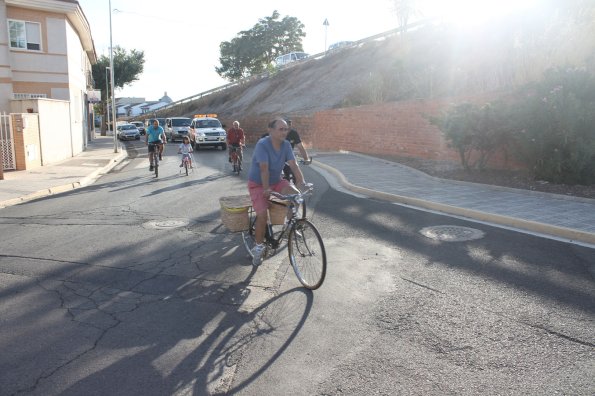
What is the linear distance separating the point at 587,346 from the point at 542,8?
20601 mm

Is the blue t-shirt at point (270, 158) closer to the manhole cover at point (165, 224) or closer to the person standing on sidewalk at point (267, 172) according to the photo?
the person standing on sidewalk at point (267, 172)

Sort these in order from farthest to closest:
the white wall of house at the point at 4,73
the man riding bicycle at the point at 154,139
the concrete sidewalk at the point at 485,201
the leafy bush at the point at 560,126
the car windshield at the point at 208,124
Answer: the car windshield at the point at 208,124
the white wall of house at the point at 4,73
the man riding bicycle at the point at 154,139
the leafy bush at the point at 560,126
the concrete sidewalk at the point at 485,201

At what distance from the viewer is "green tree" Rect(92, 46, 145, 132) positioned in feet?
203

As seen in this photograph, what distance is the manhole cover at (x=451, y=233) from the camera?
7762 millimetres

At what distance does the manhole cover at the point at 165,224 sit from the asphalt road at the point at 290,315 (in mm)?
210

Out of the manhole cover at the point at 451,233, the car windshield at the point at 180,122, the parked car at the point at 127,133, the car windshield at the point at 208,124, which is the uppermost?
the car windshield at the point at 208,124

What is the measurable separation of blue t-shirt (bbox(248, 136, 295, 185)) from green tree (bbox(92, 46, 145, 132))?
6022cm

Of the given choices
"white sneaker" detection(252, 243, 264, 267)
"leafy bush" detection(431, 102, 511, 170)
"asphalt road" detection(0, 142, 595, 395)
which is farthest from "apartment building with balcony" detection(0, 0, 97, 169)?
"white sneaker" detection(252, 243, 264, 267)

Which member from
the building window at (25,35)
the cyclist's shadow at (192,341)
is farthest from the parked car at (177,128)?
the cyclist's shadow at (192,341)

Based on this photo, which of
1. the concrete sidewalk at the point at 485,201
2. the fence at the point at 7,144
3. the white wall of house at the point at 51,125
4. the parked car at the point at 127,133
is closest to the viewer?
the concrete sidewalk at the point at 485,201

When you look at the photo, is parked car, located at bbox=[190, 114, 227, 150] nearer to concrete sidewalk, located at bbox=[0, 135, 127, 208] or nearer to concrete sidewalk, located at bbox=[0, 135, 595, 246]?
concrete sidewalk, located at bbox=[0, 135, 127, 208]

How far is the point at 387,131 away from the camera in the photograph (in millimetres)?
20797

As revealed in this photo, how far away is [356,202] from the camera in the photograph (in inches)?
442

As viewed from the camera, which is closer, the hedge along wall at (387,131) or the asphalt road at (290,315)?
the asphalt road at (290,315)
